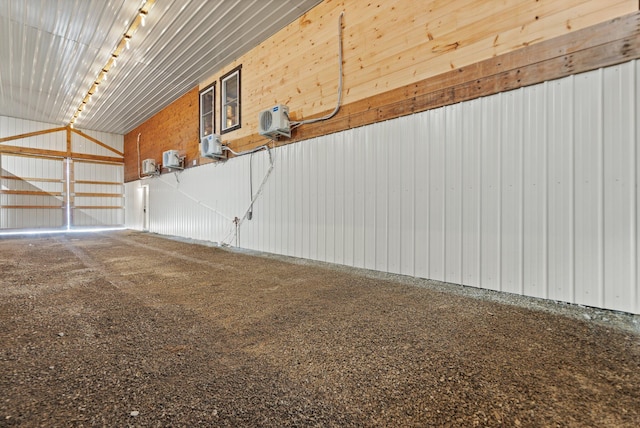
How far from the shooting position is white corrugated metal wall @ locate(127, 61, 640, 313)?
2.11 m

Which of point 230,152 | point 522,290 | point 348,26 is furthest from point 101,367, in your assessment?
point 230,152

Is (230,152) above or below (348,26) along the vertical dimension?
below

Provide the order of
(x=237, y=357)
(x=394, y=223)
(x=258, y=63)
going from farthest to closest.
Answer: (x=258, y=63) < (x=394, y=223) < (x=237, y=357)

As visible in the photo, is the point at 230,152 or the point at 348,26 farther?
the point at 230,152

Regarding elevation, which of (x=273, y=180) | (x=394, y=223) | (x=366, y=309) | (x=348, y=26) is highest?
(x=348, y=26)

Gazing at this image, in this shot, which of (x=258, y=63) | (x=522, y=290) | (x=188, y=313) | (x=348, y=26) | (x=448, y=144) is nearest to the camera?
(x=188, y=313)

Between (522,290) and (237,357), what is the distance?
8.13ft

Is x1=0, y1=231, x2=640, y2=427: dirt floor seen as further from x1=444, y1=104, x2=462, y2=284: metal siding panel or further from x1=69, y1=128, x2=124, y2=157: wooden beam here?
x1=69, y1=128, x2=124, y2=157: wooden beam

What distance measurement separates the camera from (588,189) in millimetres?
2197

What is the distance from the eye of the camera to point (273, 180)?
5027mm

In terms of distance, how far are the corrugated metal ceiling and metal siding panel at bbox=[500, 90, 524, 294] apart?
3.56 meters

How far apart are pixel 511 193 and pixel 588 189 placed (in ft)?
1.67

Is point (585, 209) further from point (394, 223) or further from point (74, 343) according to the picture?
point (74, 343)

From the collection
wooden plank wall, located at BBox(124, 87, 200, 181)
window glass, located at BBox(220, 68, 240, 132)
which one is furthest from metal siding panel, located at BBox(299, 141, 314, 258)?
wooden plank wall, located at BBox(124, 87, 200, 181)
